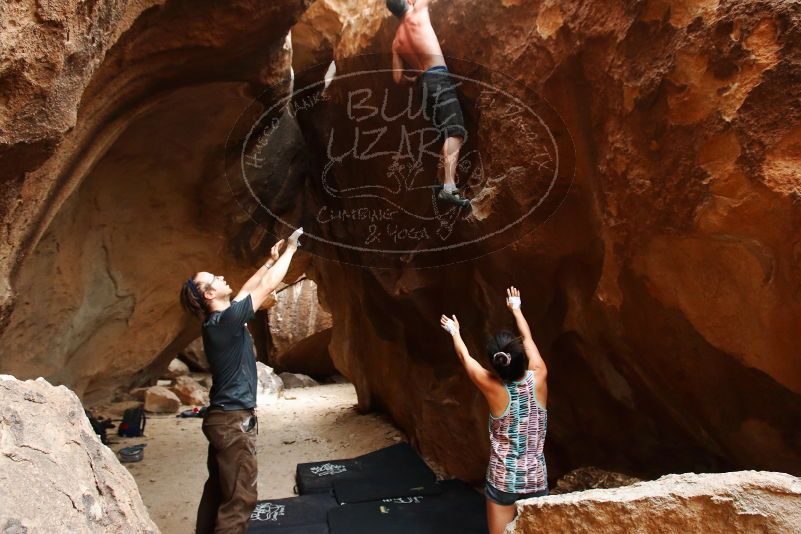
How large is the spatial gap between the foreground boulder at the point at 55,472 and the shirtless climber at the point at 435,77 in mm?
2213

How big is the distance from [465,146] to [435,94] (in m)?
0.34

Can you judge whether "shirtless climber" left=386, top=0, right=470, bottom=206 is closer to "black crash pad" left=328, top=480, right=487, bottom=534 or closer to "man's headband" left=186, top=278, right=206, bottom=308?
"man's headband" left=186, top=278, right=206, bottom=308

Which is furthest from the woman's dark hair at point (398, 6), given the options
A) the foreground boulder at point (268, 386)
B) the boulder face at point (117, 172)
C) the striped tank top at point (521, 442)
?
the foreground boulder at point (268, 386)

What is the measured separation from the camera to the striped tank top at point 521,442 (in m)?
2.59

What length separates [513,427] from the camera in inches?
103

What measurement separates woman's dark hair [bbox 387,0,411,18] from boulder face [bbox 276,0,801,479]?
0.17 meters

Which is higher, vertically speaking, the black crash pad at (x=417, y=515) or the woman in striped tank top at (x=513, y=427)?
the woman in striped tank top at (x=513, y=427)

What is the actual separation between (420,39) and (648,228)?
5.46 ft

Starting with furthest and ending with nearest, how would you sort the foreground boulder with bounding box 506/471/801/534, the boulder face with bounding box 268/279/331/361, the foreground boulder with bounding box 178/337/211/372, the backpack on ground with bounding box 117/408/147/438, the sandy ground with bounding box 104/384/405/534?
the boulder face with bounding box 268/279/331/361, the foreground boulder with bounding box 178/337/211/372, the backpack on ground with bounding box 117/408/147/438, the sandy ground with bounding box 104/384/405/534, the foreground boulder with bounding box 506/471/801/534

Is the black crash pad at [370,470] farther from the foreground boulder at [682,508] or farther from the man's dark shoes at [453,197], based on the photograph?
the foreground boulder at [682,508]

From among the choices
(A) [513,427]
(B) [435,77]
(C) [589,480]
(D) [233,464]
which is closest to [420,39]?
(B) [435,77]

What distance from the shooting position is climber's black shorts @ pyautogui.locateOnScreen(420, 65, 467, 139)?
3.35m

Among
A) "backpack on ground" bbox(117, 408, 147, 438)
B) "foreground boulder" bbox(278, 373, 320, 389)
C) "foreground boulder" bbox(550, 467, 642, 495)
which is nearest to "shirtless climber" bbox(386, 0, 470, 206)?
"foreground boulder" bbox(550, 467, 642, 495)

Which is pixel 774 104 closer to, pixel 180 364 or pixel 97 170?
pixel 97 170
